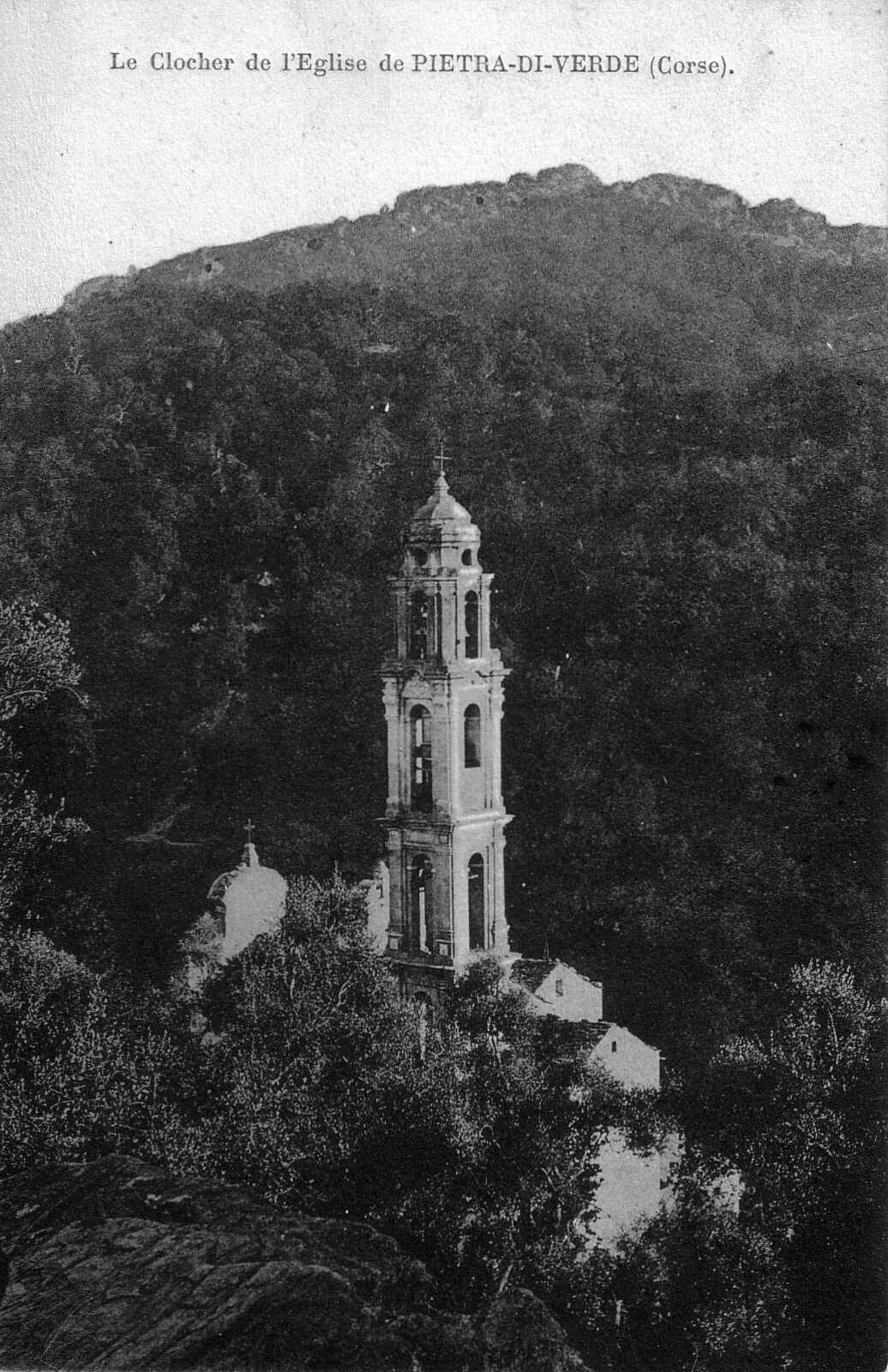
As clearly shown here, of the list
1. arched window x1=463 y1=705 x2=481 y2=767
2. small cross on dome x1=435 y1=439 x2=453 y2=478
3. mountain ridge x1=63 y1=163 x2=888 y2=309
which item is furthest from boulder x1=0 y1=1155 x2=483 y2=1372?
mountain ridge x1=63 y1=163 x2=888 y2=309

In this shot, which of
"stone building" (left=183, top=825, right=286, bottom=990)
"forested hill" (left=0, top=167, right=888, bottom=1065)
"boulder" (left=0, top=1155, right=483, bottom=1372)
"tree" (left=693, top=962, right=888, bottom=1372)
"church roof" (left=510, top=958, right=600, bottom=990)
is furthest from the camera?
"church roof" (left=510, top=958, right=600, bottom=990)

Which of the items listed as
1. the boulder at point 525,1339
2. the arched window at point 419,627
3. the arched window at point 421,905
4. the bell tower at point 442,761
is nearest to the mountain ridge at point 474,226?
the bell tower at point 442,761

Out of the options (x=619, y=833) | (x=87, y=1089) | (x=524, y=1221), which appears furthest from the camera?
(x=619, y=833)

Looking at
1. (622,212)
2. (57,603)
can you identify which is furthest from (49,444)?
(622,212)

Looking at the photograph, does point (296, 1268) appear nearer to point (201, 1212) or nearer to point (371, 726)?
point (201, 1212)

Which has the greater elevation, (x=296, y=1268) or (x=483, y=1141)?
(x=483, y=1141)

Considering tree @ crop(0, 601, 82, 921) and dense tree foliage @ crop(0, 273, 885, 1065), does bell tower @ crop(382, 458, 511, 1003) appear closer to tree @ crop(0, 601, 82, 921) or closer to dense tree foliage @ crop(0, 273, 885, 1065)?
dense tree foliage @ crop(0, 273, 885, 1065)
